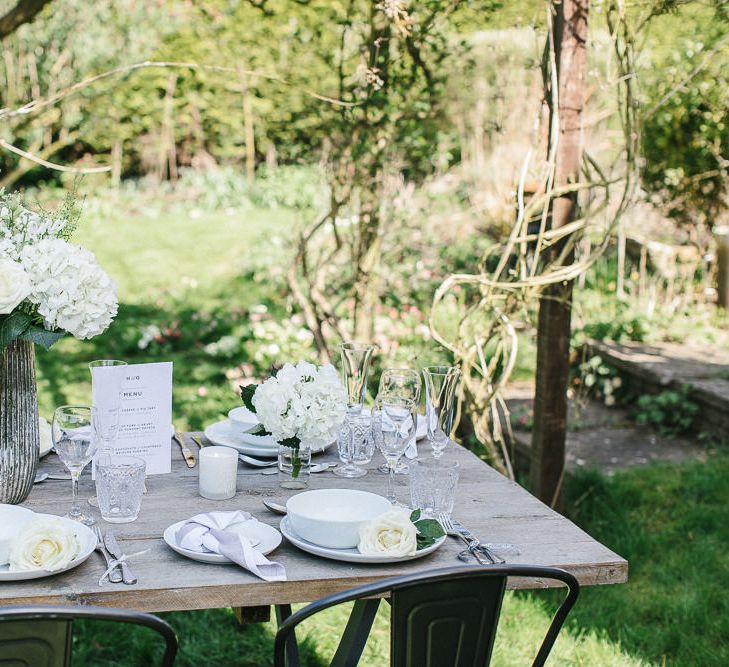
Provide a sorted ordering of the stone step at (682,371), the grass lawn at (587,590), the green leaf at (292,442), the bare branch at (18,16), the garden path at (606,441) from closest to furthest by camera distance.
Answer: the green leaf at (292,442) → the grass lawn at (587,590) → the bare branch at (18,16) → the garden path at (606,441) → the stone step at (682,371)

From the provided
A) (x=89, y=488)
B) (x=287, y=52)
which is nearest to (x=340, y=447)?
(x=89, y=488)

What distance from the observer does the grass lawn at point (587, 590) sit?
279 centimetres

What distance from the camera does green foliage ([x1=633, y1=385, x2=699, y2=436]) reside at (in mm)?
4426

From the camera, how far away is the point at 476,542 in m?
1.72

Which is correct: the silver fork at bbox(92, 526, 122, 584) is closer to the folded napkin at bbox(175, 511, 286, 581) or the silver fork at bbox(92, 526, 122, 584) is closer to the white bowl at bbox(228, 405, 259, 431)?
the folded napkin at bbox(175, 511, 286, 581)

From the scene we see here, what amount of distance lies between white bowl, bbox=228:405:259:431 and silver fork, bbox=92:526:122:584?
24.9 inches

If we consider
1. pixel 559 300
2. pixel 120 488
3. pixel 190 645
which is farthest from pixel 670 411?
pixel 120 488

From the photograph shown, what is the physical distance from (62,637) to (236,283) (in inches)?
226

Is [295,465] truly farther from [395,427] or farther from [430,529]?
[430,529]

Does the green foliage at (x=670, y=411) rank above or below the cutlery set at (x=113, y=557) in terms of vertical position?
below

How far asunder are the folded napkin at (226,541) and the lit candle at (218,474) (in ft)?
0.59

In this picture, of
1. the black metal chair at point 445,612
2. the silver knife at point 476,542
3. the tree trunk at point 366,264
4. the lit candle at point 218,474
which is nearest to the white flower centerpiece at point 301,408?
the lit candle at point 218,474

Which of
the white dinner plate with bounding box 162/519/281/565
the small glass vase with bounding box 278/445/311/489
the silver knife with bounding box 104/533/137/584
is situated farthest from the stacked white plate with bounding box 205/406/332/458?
the silver knife with bounding box 104/533/137/584

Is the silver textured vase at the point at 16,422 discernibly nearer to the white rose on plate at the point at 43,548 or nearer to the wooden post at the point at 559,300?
the white rose on plate at the point at 43,548
